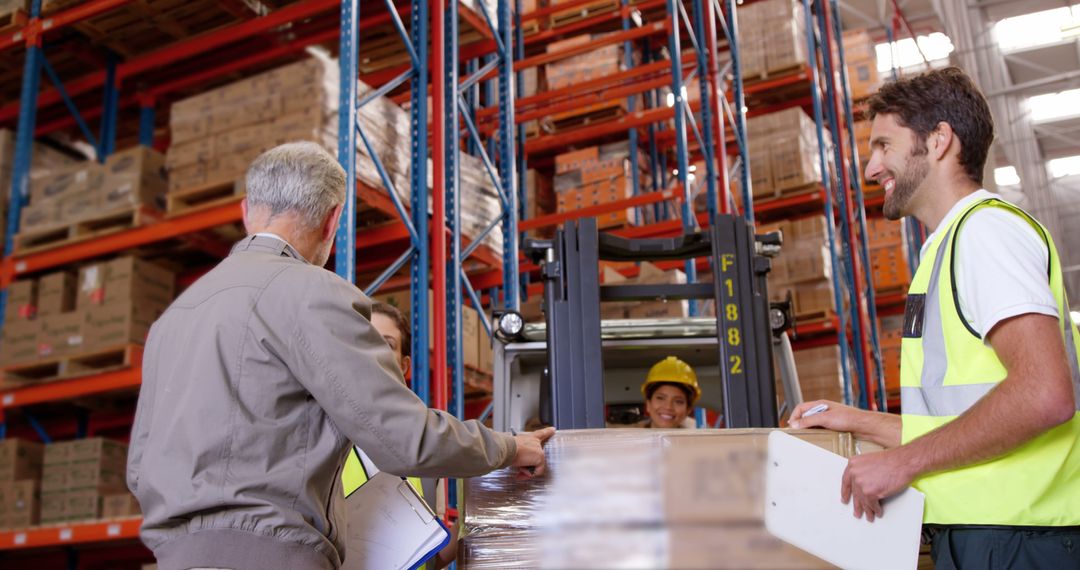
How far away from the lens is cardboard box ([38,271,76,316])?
727 centimetres

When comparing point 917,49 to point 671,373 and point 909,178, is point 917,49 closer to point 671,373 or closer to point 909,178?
point 671,373

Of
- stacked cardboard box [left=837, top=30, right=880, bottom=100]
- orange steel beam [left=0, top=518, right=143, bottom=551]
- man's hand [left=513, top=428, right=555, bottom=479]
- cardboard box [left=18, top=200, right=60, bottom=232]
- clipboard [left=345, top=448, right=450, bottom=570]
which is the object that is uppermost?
stacked cardboard box [left=837, top=30, right=880, bottom=100]

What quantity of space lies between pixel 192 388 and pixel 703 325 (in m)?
2.44

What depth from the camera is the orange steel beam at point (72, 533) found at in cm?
679

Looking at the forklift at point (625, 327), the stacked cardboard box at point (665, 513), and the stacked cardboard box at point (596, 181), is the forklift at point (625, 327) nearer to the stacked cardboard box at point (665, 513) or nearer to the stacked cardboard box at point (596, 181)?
the stacked cardboard box at point (665, 513)

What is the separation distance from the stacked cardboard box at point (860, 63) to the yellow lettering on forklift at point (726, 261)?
10.4 m

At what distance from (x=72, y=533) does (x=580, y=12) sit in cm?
644

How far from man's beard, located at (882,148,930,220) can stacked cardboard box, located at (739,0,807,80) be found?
888cm

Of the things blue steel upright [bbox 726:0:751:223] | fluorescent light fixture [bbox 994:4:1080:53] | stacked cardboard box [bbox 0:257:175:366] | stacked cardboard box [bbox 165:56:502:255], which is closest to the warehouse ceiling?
fluorescent light fixture [bbox 994:4:1080:53]

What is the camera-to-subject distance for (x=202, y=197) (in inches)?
271

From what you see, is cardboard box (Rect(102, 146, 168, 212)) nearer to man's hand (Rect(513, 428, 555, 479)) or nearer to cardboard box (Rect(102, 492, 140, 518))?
cardboard box (Rect(102, 492, 140, 518))

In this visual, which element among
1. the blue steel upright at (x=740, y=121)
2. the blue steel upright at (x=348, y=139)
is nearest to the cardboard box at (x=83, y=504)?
the blue steel upright at (x=348, y=139)

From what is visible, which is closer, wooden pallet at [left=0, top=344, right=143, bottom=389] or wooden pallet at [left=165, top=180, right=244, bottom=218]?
wooden pallet at [left=165, top=180, right=244, bottom=218]

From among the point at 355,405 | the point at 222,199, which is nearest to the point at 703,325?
the point at 355,405
